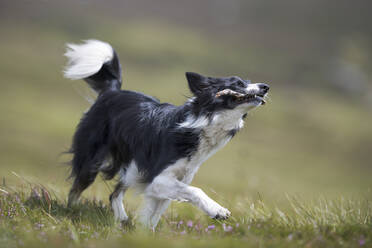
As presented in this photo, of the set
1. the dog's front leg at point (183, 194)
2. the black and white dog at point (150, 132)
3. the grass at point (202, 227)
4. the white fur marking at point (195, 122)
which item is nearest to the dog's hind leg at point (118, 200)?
the black and white dog at point (150, 132)

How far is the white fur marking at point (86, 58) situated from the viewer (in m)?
6.51

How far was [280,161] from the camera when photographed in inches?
1271

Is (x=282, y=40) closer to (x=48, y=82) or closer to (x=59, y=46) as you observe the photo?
(x=59, y=46)

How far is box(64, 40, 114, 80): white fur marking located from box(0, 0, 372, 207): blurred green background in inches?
15.9

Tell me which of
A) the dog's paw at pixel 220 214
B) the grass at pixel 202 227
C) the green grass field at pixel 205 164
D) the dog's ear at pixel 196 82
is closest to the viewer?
the grass at pixel 202 227

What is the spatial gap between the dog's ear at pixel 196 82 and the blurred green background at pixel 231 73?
171 millimetres

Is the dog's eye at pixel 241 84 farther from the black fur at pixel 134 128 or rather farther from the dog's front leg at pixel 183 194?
the dog's front leg at pixel 183 194

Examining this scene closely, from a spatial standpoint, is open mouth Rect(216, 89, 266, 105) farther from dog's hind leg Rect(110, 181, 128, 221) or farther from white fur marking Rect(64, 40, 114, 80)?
white fur marking Rect(64, 40, 114, 80)

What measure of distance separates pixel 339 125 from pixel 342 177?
1661 cm

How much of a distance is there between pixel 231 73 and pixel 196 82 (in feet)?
186

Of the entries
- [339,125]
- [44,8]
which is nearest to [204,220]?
[339,125]

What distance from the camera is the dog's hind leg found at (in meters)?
5.86

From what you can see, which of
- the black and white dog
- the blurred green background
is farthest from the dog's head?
the blurred green background

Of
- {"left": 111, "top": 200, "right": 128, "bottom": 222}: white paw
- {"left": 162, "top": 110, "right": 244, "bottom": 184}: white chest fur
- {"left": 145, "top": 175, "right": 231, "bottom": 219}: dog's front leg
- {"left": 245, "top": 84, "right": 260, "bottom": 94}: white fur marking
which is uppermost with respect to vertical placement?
{"left": 245, "top": 84, "right": 260, "bottom": 94}: white fur marking
